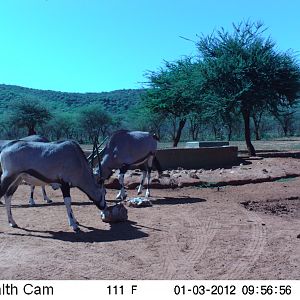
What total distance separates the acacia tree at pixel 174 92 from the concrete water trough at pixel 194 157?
830 cm

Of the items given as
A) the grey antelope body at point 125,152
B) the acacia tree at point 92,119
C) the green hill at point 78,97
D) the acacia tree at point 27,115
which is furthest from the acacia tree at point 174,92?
the green hill at point 78,97

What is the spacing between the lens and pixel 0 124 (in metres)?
61.1

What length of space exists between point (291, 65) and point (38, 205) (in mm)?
19143

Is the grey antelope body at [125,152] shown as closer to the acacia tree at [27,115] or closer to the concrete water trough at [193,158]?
the concrete water trough at [193,158]

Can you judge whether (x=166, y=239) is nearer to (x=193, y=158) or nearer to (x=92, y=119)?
(x=193, y=158)

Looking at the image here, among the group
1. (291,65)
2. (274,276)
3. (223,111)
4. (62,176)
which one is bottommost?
(274,276)

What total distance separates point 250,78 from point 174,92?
17.0 ft

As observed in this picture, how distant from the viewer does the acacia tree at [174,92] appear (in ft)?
98.9

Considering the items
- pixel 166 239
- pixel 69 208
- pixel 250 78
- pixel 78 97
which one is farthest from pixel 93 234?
pixel 78 97

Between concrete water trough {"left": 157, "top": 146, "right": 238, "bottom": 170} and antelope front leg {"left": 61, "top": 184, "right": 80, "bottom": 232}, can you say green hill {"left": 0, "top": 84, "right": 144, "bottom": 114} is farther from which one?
antelope front leg {"left": 61, "top": 184, "right": 80, "bottom": 232}

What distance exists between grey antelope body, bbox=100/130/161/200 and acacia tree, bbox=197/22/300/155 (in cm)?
1254
